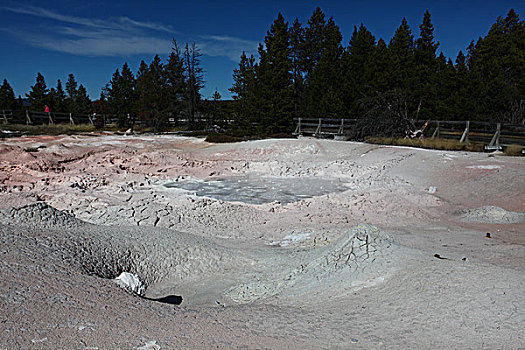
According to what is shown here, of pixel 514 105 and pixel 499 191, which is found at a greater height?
pixel 514 105

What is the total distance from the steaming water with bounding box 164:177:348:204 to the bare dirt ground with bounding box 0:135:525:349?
56mm

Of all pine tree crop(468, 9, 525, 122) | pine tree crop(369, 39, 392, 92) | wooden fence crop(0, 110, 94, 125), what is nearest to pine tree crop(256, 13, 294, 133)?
pine tree crop(369, 39, 392, 92)

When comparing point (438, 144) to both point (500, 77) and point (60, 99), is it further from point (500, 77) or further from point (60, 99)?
point (60, 99)

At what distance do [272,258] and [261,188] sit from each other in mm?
5249

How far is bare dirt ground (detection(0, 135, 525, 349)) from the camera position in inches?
110

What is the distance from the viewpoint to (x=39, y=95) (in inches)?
1583

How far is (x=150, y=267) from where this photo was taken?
17.2 feet

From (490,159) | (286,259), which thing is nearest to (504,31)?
(490,159)

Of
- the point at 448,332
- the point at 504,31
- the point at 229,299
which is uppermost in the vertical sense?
the point at 504,31

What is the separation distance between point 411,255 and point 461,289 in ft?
3.13

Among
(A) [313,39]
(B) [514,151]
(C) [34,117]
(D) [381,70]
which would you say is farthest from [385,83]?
(C) [34,117]

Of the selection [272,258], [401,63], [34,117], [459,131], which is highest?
[401,63]

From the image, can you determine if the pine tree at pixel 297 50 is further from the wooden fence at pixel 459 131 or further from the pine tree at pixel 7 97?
the pine tree at pixel 7 97

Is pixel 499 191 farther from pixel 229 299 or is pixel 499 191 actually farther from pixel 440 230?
pixel 229 299
